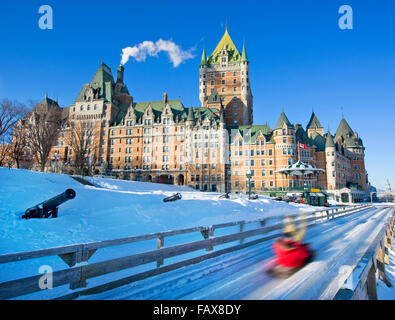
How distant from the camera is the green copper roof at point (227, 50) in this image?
79000mm

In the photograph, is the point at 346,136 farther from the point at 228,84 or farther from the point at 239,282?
the point at 239,282

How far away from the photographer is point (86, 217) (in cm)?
1274

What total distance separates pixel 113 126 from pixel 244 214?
56666 millimetres

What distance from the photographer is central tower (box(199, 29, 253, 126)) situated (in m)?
73.4

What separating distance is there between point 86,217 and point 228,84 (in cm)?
7117

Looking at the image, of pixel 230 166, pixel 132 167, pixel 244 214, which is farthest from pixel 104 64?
pixel 244 214

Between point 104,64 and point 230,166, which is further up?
point 104,64

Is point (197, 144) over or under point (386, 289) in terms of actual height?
over

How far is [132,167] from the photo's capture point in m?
63.6

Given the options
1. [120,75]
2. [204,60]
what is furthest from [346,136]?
[120,75]

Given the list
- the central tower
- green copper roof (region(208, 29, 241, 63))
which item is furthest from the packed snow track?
green copper roof (region(208, 29, 241, 63))

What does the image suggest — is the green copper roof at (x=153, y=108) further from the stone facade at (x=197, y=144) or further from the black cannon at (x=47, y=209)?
the black cannon at (x=47, y=209)

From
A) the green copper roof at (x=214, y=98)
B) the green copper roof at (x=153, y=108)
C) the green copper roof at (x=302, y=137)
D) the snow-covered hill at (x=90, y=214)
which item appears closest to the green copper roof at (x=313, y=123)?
the green copper roof at (x=302, y=137)
